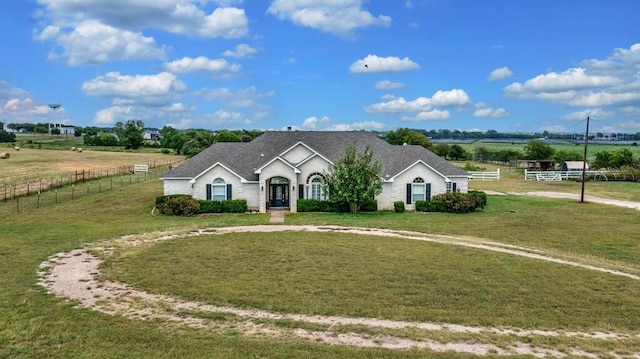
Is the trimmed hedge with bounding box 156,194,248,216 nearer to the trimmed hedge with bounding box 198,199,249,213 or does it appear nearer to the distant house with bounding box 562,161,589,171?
the trimmed hedge with bounding box 198,199,249,213

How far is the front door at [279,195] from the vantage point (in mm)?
37281

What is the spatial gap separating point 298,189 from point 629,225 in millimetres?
21617

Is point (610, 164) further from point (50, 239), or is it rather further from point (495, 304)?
point (50, 239)

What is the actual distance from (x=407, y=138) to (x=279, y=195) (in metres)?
48.7

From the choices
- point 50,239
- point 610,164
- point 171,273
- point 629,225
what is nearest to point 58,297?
point 171,273

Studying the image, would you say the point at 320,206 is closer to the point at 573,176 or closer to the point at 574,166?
the point at 573,176

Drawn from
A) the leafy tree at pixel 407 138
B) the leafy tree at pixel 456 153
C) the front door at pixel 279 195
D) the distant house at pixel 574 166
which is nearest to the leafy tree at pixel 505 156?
the leafy tree at pixel 456 153

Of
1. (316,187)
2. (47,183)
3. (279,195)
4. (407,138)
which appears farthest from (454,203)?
(407,138)

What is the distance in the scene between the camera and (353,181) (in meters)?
33.6

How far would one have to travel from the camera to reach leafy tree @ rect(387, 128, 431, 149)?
8019 centimetres

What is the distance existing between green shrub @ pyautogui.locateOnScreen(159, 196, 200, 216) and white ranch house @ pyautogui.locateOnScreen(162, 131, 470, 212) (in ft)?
7.16

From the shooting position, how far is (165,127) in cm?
18788

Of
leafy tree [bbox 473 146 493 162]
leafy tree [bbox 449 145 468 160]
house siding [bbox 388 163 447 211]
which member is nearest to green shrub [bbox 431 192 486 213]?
house siding [bbox 388 163 447 211]

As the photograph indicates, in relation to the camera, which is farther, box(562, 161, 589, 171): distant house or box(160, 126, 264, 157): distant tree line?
box(160, 126, 264, 157): distant tree line
